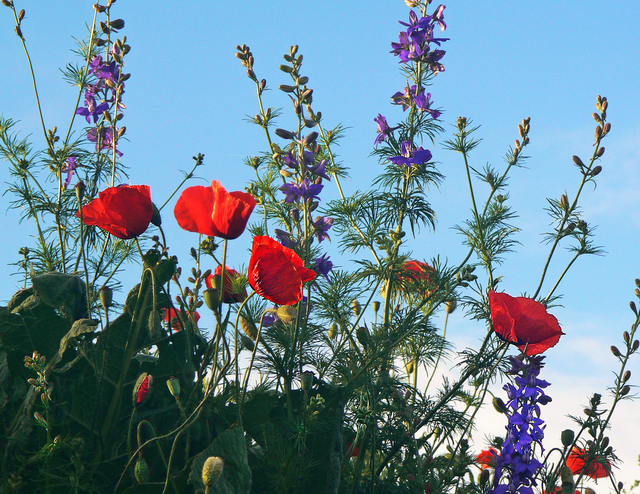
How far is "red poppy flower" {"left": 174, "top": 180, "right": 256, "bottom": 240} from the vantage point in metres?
1.44

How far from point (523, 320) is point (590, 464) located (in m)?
0.91

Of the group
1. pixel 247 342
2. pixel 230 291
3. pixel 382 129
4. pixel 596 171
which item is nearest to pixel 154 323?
pixel 230 291

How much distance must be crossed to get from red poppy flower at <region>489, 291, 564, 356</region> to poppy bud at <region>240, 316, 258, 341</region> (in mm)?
722

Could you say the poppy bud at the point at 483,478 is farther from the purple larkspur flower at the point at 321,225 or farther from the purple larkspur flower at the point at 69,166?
the purple larkspur flower at the point at 69,166

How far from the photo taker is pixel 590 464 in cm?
237

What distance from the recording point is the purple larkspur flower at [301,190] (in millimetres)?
2201

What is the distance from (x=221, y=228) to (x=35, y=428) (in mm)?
714

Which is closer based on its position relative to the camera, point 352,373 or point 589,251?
point 352,373

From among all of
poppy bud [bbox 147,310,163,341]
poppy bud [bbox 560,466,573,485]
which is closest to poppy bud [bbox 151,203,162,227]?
poppy bud [bbox 147,310,163,341]

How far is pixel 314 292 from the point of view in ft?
7.80

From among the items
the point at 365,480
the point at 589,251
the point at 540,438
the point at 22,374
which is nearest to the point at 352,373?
the point at 365,480

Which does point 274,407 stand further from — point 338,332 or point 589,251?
point 589,251

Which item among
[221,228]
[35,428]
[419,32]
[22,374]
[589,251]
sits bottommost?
[35,428]

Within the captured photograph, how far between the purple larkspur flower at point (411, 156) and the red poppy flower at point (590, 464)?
1203 millimetres
